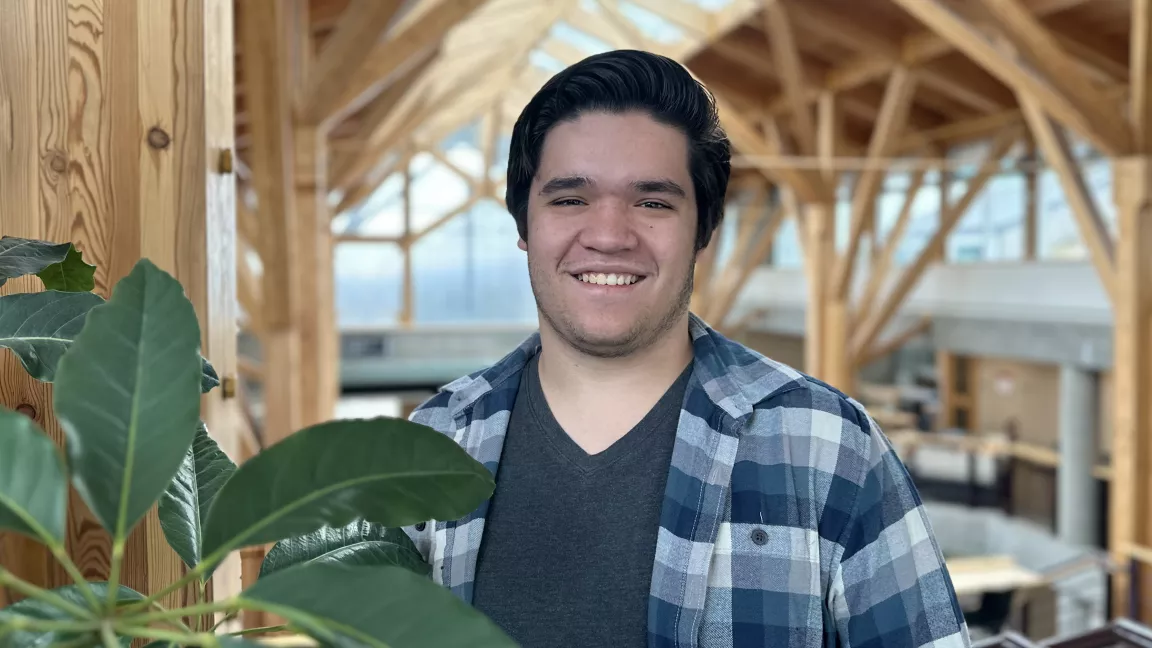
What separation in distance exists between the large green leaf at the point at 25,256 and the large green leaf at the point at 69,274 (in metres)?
0.03

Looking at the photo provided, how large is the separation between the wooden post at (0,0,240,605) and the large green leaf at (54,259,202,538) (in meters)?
0.66

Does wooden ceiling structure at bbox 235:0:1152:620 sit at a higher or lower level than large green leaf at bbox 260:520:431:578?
higher

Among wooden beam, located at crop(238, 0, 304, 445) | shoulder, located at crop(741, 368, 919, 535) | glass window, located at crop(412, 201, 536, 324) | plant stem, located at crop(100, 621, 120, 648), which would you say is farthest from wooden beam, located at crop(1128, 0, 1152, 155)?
glass window, located at crop(412, 201, 536, 324)

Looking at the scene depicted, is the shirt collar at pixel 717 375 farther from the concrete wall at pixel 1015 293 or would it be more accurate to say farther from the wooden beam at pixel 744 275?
the wooden beam at pixel 744 275

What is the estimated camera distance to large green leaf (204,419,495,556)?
59 cm

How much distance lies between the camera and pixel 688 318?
5.15ft

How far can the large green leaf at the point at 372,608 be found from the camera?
0.51 metres

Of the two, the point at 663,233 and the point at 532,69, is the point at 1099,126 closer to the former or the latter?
the point at 663,233

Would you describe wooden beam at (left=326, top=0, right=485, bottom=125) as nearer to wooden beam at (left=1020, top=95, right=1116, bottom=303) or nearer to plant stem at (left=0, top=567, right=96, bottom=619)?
wooden beam at (left=1020, top=95, right=1116, bottom=303)

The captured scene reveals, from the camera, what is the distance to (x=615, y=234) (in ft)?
4.59

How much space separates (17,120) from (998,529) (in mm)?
9748

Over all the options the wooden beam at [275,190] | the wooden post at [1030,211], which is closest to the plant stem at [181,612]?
the wooden beam at [275,190]

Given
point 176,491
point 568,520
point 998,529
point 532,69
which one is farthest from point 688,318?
point 532,69

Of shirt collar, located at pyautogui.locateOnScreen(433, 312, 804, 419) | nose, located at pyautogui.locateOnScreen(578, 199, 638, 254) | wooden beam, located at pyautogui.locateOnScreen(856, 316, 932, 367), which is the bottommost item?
wooden beam, located at pyautogui.locateOnScreen(856, 316, 932, 367)
